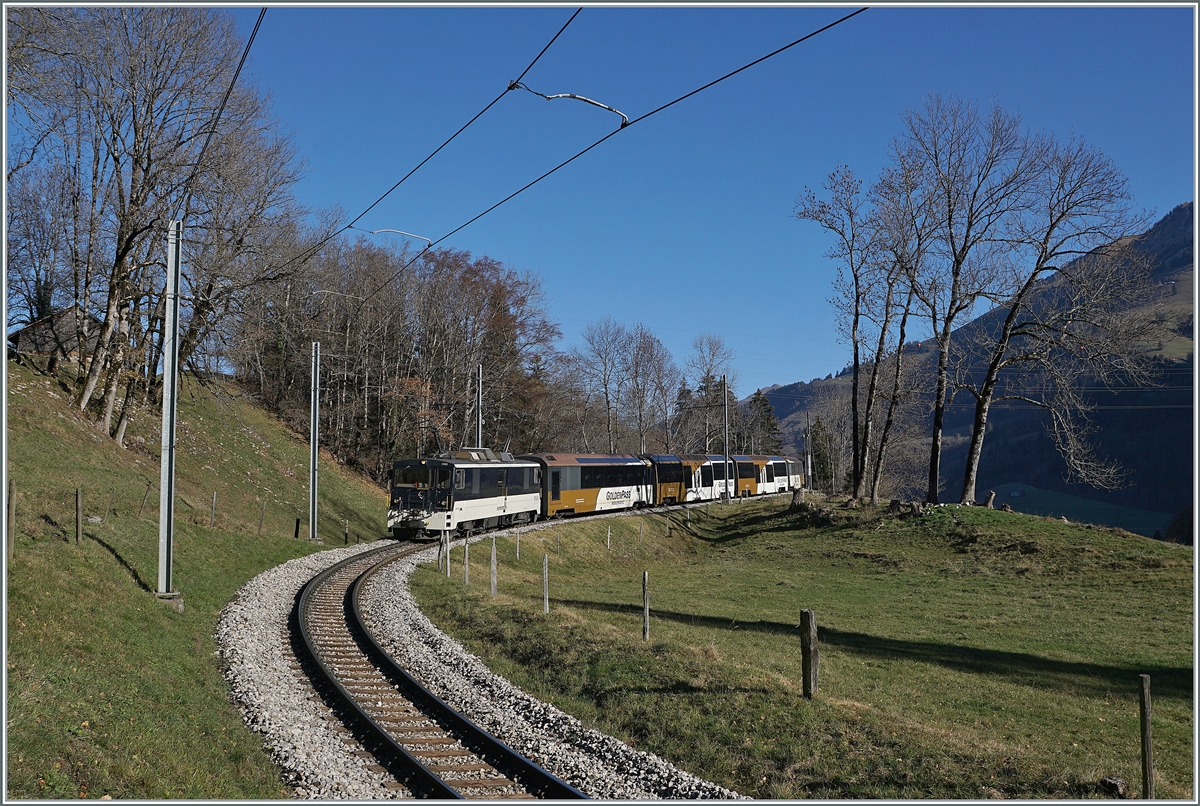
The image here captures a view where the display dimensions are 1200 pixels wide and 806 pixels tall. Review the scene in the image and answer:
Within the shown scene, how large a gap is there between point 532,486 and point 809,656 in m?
24.5

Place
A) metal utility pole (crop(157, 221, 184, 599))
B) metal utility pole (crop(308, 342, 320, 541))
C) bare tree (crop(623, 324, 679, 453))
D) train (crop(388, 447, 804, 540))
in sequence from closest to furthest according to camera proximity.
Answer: metal utility pole (crop(157, 221, 184, 599)) → metal utility pole (crop(308, 342, 320, 541)) → train (crop(388, 447, 804, 540)) → bare tree (crop(623, 324, 679, 453))

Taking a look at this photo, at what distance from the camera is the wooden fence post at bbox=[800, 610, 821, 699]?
10.1 m

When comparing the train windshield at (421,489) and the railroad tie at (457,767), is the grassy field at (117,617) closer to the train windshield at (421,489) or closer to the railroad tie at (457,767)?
the railroad tie at (457,767)

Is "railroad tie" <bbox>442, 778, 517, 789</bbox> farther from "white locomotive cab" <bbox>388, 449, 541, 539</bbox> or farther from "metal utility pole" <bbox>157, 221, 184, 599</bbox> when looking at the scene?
"white locomotive cab" <bbox>388, 449, 541, 539</bbox>

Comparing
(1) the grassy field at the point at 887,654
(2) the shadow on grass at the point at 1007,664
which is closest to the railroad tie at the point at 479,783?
(1) the grassy field at the point at 887,654

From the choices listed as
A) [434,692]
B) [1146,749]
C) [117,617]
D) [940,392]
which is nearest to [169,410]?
[117,617]

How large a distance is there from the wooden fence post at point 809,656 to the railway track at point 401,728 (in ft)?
13.0

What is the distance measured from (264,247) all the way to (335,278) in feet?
76.0

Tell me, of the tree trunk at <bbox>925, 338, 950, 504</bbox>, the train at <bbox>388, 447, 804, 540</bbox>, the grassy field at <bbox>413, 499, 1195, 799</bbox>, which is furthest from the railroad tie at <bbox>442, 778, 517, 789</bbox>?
the tree trunk at <bbox>925, 338, 950, 504</bbox>

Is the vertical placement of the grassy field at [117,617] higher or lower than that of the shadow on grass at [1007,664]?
higher

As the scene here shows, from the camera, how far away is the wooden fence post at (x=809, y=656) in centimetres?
1014

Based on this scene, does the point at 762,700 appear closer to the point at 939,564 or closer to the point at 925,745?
the point at 925,745

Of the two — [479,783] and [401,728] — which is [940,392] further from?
[479,783]

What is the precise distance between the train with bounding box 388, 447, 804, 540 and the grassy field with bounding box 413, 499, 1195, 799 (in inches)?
99.6
